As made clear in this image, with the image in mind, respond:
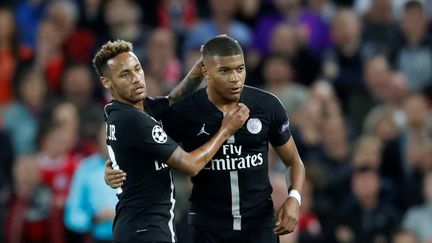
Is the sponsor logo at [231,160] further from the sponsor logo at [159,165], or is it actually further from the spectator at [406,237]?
the spectator at [406,237]

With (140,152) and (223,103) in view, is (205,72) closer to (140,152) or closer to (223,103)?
(223,103)

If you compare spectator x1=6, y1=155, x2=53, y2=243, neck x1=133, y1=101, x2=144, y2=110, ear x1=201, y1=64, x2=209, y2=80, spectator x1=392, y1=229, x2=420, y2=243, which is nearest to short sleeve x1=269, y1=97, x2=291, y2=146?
ear x1=201, y1=64, x2=209, y2=80

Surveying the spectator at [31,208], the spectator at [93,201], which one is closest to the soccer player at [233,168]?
the spectator at [93,201]

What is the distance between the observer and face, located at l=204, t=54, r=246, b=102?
733 cm

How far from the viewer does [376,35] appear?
13719mm

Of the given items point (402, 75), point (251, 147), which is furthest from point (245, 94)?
point (402, 75)

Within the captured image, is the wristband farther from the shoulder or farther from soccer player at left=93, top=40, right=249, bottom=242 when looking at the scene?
the shoulder

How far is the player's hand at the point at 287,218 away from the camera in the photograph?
A: 294 inches

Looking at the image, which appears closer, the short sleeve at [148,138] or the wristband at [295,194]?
the short sleeve at [148,138]

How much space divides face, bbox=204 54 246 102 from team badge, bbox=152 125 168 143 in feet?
1.49

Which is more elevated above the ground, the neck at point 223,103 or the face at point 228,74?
the face at point 228,74

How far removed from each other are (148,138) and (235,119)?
0.55 meters

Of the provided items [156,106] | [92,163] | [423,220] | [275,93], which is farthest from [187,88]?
[275,93]

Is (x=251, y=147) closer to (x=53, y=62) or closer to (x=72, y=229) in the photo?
(x=72, y=229)
